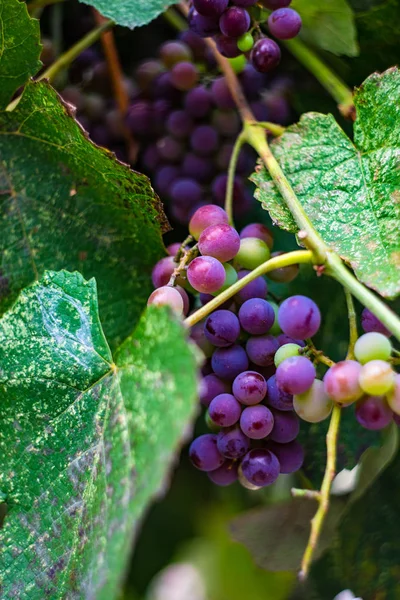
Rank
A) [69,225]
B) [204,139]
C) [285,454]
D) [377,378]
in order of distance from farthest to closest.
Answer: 1. [204,139]
2. [69,225]
3. [285,454]
4. [377,378]

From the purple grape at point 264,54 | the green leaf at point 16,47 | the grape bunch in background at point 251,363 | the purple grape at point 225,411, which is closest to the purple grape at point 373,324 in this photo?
the grape bunch in background at point 251,363

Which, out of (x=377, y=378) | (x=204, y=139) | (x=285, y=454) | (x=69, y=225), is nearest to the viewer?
(x=377, y=378)

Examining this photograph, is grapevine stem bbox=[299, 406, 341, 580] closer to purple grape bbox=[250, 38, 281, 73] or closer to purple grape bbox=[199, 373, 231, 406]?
purple grape bbox=[199, 373, 231, 406]

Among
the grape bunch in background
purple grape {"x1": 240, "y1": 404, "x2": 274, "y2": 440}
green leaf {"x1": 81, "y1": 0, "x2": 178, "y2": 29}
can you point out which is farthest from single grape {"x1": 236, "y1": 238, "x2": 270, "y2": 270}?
green leaf {"x1": 81, "y1": 0, "x2": 178, "y2": 29}

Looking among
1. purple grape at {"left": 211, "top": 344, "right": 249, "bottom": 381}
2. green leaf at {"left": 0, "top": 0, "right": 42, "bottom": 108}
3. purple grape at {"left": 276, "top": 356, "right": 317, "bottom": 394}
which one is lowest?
purple grape at {"left": 211, "top": 344, "right": 249, "bottom": 381}

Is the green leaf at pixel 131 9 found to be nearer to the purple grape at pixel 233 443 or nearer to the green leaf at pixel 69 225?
the green leaf at pixel 69 225

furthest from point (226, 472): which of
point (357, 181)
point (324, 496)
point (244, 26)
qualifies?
point (244, 26)

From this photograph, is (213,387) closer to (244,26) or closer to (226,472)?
(226,472)
